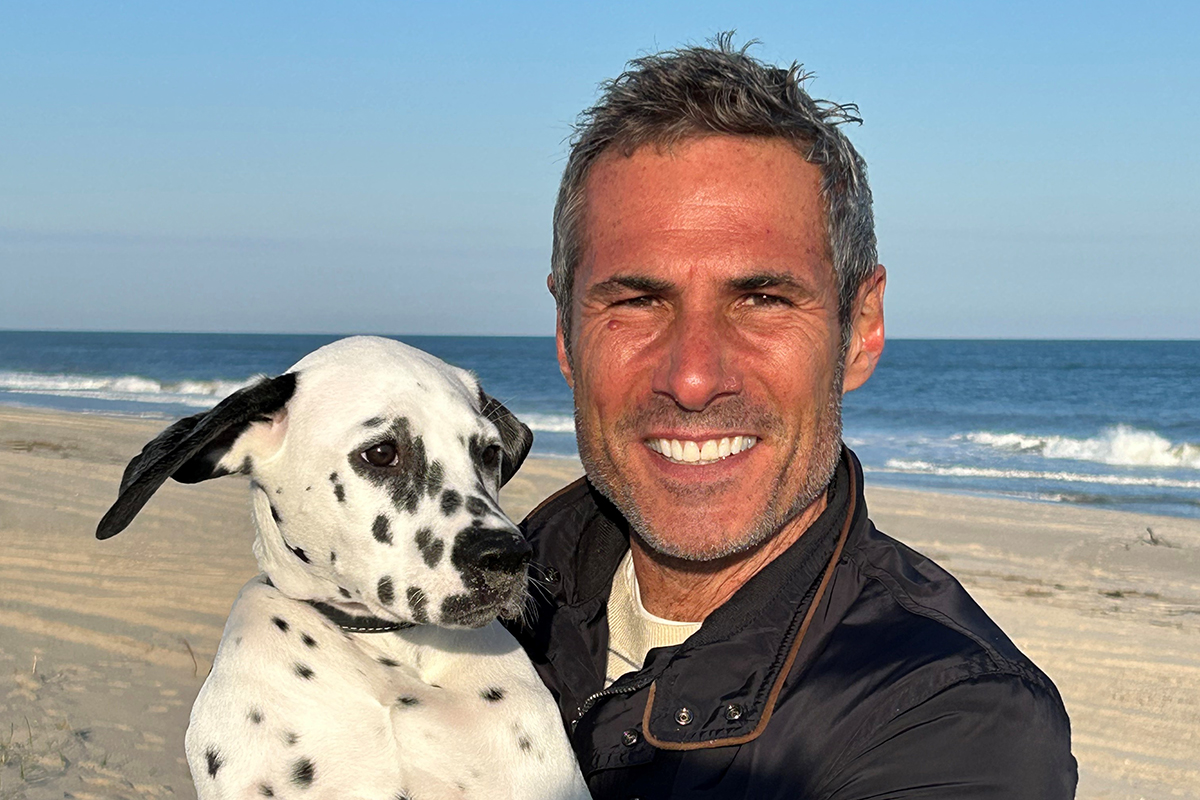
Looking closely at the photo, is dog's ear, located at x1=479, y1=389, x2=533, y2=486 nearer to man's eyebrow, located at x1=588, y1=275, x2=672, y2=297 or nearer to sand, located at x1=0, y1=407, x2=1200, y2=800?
man's eyebrow, located at x1=588, y1=275, x2=672, y2=297

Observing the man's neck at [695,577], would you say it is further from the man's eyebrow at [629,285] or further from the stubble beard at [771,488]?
the man's eyebrow at [629,285]

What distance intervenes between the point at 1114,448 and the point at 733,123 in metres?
24.6

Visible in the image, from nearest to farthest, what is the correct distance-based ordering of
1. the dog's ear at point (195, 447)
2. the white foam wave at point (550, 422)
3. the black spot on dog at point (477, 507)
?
the dog's ear at point (195, 447), the black spot on dog at point (477, 507), the white foam wave at point (550, 422)

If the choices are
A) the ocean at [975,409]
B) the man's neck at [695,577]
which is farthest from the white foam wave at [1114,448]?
the man's neck at [695,577]

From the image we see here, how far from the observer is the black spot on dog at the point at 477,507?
10.2 ft

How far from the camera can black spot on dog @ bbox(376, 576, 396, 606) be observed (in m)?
3.02

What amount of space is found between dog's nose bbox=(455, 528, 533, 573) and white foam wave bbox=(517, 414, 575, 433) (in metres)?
24.0

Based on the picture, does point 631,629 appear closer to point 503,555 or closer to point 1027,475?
point 503,555

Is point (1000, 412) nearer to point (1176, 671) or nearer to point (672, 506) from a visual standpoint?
point (1176, 671)

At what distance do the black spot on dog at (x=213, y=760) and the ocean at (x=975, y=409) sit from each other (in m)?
2.30

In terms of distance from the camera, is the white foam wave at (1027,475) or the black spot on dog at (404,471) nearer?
the black spot on dog at (404,471)

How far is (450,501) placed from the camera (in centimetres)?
314

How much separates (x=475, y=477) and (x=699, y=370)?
77 centimetres

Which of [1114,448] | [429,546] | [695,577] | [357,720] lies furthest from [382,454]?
[1114,448]
